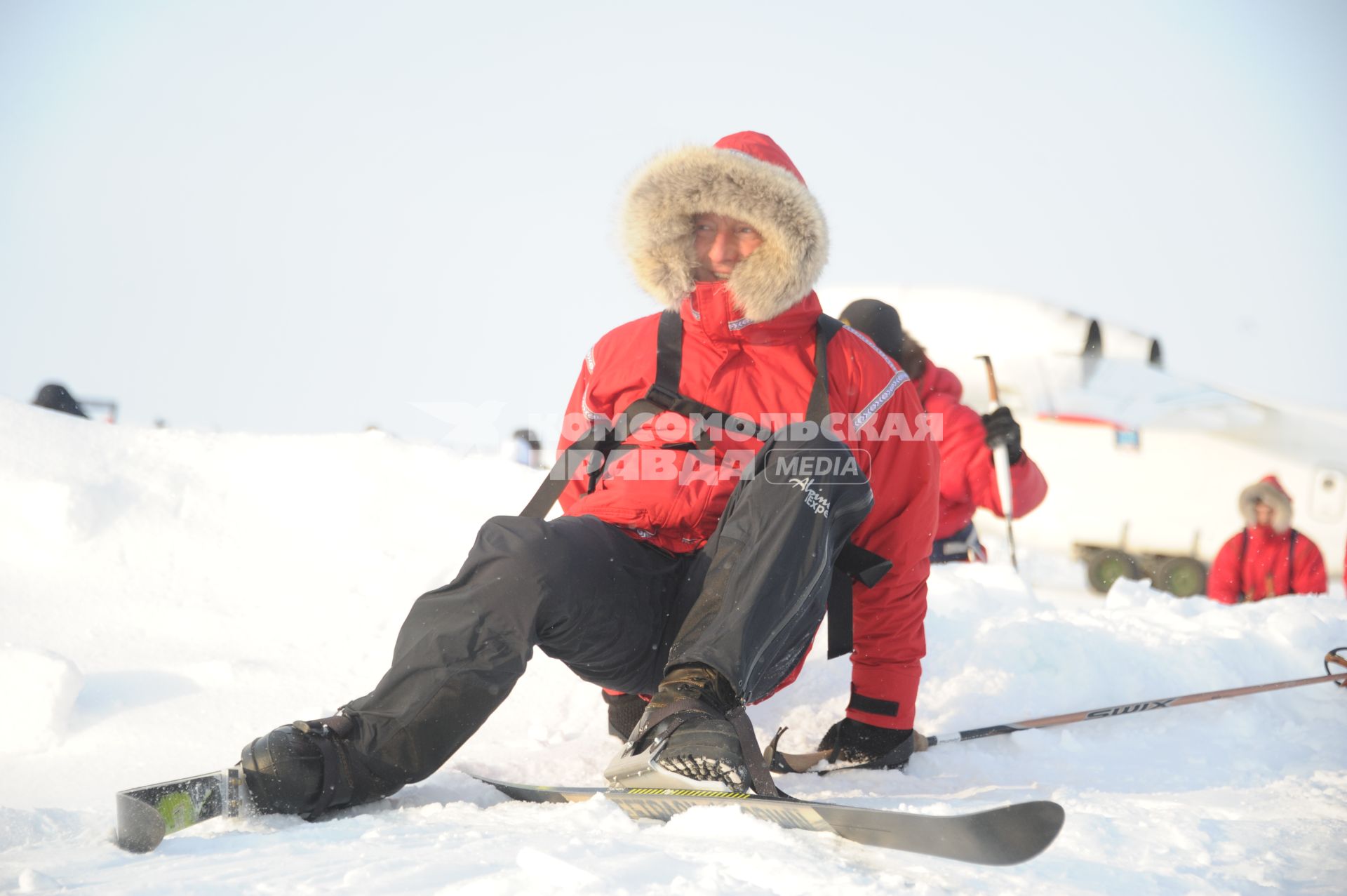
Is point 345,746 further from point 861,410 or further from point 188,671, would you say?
point 861,410

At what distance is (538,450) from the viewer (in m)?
12.6

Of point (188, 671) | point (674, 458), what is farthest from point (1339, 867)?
point (188, 671)

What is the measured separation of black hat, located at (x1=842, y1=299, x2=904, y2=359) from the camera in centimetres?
507

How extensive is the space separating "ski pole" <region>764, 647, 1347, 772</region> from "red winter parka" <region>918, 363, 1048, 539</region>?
7.19 ft

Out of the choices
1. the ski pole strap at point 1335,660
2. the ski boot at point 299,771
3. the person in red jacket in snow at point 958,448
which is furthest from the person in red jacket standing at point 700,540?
the person in red jacket in snow at point 958,448

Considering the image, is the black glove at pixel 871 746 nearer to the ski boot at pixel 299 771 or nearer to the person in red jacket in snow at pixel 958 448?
the ski boot at pixel 299 771

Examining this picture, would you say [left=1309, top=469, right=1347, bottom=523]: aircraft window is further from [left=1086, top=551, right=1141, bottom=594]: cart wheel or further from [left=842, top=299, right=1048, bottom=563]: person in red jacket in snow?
[left=842, top=299, right=1048, bottom=563]: person in red jacket in snow

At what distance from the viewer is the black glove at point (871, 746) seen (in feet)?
8.71

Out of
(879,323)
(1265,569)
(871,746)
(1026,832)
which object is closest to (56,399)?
(879,323)

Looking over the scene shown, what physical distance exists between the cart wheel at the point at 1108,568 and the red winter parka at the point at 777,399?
9.60m

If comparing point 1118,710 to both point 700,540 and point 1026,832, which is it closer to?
point 700,540

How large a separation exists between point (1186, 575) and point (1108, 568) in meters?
0.80

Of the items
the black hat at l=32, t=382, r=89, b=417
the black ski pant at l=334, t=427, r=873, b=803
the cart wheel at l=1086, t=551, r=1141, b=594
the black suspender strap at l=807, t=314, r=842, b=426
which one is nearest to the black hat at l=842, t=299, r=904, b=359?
the black suspender strap at l=807, t=314, r=842, b=426

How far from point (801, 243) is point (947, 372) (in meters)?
3.28
